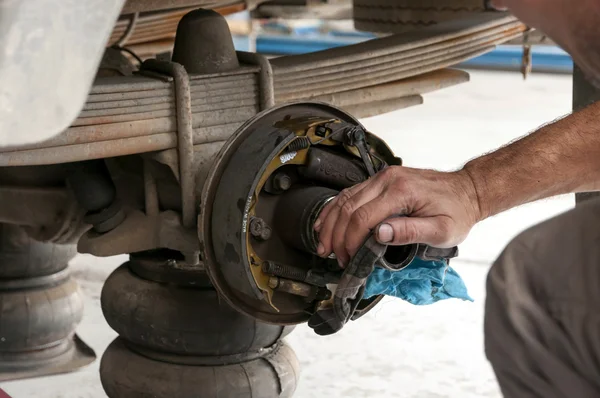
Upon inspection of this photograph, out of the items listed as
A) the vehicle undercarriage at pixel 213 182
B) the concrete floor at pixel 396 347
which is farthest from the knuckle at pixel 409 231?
the concrete floor at pixel 396 347

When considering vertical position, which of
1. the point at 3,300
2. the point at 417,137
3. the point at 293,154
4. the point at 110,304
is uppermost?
the point at 293,154

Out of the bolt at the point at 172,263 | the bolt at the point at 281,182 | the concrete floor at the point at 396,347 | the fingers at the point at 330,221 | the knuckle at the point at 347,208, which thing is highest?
the knuckle at the point at 347,208

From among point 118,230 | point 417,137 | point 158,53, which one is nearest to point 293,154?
point 118,230

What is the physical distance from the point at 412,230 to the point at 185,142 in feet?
1.38

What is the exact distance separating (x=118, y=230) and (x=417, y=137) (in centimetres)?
310

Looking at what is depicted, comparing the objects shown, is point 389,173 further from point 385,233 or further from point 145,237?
point 145,237

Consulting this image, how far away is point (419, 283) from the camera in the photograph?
1084mm

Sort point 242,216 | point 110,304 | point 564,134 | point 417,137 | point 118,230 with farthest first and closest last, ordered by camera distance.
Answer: point 417,137, point 110,304, point 118,230, point 242,216, point 564,134

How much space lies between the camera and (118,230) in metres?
1.30

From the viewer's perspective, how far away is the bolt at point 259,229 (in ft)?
3.70

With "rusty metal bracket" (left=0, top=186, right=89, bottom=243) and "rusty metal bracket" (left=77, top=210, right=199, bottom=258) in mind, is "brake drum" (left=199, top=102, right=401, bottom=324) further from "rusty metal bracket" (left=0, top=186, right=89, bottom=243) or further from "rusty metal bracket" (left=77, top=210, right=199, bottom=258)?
"rusty metal bracket" (left=0, top=186, right=89, bottom=243)

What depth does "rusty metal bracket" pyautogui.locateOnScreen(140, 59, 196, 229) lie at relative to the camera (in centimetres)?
123

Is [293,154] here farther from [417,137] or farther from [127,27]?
[417,137]

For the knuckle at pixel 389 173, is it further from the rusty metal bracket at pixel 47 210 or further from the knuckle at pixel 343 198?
the rusty metal bracket at pixel 47 210
